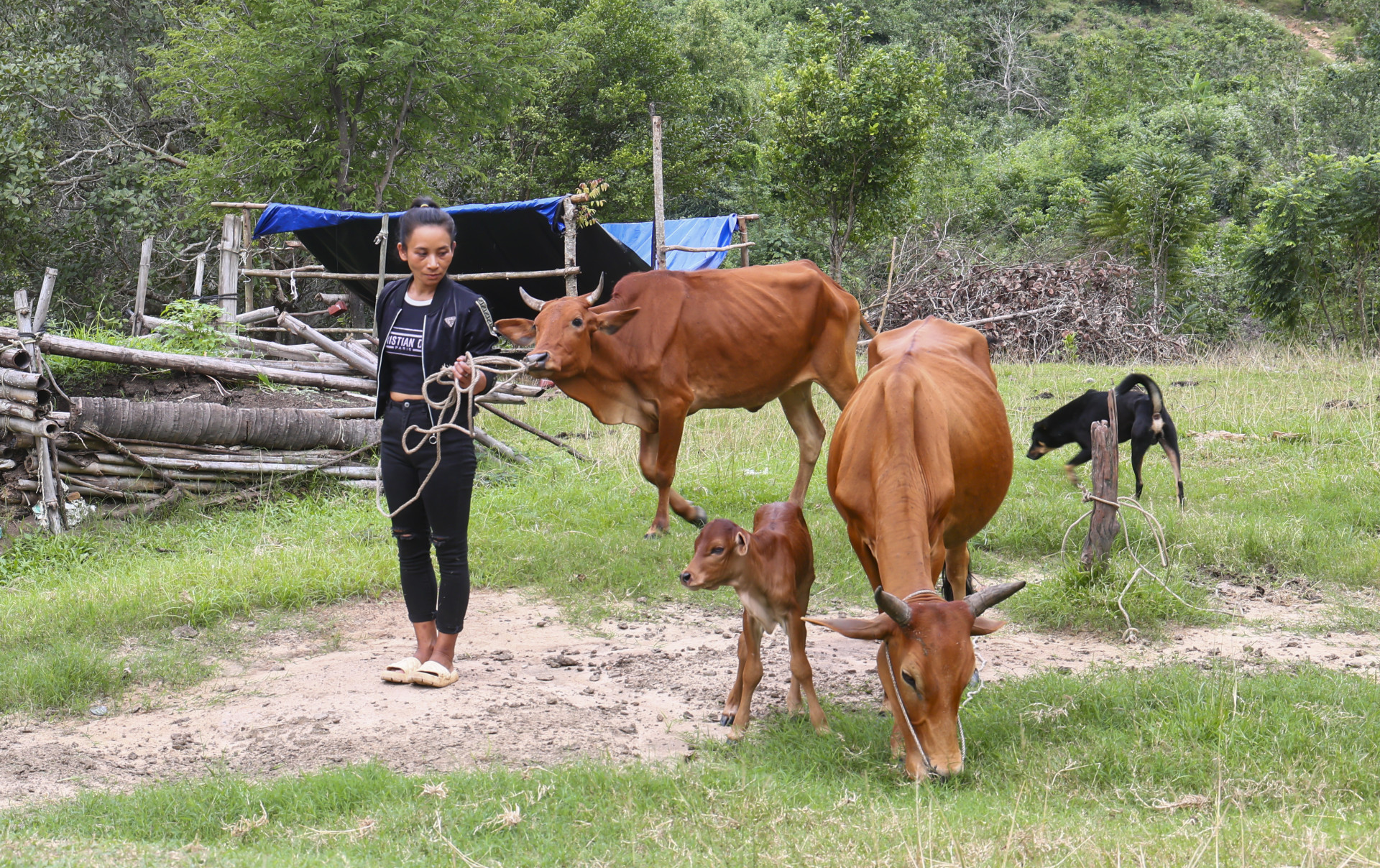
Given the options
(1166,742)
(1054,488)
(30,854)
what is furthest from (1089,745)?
(1054,488)

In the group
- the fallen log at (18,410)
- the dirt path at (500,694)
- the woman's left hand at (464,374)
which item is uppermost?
the woman's left hand at (464,374)

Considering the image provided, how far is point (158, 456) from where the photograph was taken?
8.36 meters

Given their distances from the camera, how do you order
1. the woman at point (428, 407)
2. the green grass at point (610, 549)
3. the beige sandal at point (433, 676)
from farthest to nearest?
the green grass at point (610, 549), the beige sandal at point (433, 676), the woman at point (428, 407)

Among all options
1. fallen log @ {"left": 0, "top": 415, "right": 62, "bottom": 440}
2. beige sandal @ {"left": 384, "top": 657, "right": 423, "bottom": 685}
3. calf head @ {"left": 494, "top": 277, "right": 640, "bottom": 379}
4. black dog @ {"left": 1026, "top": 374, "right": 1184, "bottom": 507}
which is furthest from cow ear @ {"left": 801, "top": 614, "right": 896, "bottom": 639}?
fallen log @ {"left": 0, "top": 415, "right": 62, "bottom": 440}

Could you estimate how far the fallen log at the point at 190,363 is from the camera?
850cm

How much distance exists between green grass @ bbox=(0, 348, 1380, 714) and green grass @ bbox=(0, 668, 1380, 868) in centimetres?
160

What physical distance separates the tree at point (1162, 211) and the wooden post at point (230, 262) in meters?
14.3

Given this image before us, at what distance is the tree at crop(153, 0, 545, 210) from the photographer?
15.7 metres

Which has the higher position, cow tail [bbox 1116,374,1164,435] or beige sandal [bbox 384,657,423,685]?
cow tail [bbox 1116,374,1164,435]

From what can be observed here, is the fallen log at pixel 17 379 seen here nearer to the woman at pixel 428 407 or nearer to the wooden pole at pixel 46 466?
the wooden pole at pixel 46 466

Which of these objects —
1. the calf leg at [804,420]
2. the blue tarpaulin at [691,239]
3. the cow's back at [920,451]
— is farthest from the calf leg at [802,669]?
the blue tarpaulin at [691,239]

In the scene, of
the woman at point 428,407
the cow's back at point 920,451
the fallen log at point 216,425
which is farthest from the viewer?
the fallen log at point 216,425

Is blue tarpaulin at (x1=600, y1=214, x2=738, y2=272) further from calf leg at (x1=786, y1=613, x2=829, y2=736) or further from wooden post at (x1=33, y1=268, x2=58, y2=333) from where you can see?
calf leg at (x1=786, y1=613, x2=829, y2=736)

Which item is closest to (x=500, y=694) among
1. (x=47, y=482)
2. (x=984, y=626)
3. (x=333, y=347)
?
(x=984, y=626)
